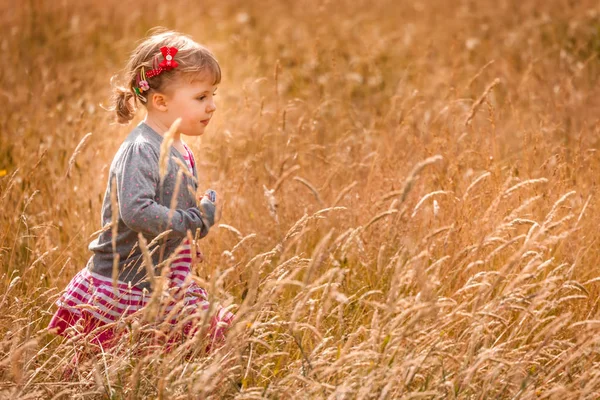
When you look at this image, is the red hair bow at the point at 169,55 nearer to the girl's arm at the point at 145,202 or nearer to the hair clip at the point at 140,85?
the hair clip at the point at 140,85

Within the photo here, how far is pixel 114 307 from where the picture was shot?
2.60 metres

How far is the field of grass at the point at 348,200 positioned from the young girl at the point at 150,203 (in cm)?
11

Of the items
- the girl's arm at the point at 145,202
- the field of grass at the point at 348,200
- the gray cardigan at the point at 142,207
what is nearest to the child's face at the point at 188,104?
the gray cardigan at the point at 142,207

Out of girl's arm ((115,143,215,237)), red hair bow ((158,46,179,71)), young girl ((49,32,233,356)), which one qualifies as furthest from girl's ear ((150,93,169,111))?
girl's arm ((115,143,215,237))

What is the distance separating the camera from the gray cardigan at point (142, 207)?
8.27 ft

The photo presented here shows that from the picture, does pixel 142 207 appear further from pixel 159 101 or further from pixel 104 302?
pixel 159 101

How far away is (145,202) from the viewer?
8.27ft

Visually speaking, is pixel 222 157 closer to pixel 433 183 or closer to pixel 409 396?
pixel 433 183

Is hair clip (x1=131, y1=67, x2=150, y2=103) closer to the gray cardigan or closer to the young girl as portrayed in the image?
the young girl

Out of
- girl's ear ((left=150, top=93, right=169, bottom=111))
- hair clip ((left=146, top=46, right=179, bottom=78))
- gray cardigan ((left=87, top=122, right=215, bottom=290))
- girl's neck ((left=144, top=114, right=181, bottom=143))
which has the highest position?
hair clip ((left=146, top=46, right=179, bottom=78))

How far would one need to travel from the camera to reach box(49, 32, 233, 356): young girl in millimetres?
2541

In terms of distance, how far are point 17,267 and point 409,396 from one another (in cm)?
203

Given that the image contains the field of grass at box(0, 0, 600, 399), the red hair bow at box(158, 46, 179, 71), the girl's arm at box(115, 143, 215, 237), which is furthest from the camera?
the red hair bow at box(158, 46, 179, 71)

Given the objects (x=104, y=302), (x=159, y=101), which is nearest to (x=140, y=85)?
(x=159, y=101)
